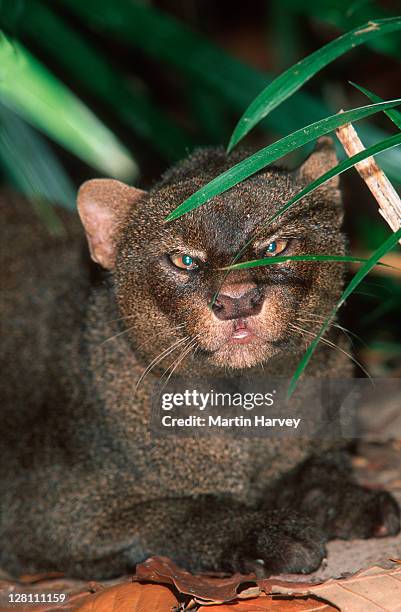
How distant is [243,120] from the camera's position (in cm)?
225

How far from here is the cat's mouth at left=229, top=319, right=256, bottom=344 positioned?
238cm

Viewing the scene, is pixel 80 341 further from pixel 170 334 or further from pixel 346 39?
pixel 346 39

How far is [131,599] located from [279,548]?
1.72 feet

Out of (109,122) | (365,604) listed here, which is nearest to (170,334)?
(365,604)

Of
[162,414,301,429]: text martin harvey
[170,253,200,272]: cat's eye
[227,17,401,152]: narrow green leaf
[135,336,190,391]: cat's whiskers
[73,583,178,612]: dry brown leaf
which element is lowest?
[73,583,178,612]: dry brown leaf

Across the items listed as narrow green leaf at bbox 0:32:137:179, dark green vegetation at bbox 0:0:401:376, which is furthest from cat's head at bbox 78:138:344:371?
narrow green leaf at bbox 0:32:137:179

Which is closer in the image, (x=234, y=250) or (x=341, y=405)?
(x=234, y=250)

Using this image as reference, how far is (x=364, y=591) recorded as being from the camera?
94.7 inches

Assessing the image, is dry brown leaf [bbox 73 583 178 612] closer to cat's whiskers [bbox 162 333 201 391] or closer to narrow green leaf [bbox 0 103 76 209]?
cat's whiskers [bbox 162 333 201 391]

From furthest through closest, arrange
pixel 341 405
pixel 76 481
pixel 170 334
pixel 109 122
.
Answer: pixel 109 122
pixel 76 481
pixel 341 405
pixel 170 334

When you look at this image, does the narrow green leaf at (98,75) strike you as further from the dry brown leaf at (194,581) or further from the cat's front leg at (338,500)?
the dry brown leaf at (194,581)

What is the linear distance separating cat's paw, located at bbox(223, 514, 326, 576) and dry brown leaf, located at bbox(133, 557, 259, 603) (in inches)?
2.5

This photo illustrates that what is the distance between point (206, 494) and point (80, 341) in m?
0.77

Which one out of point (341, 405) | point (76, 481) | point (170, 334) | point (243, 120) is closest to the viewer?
point (243, 120)
